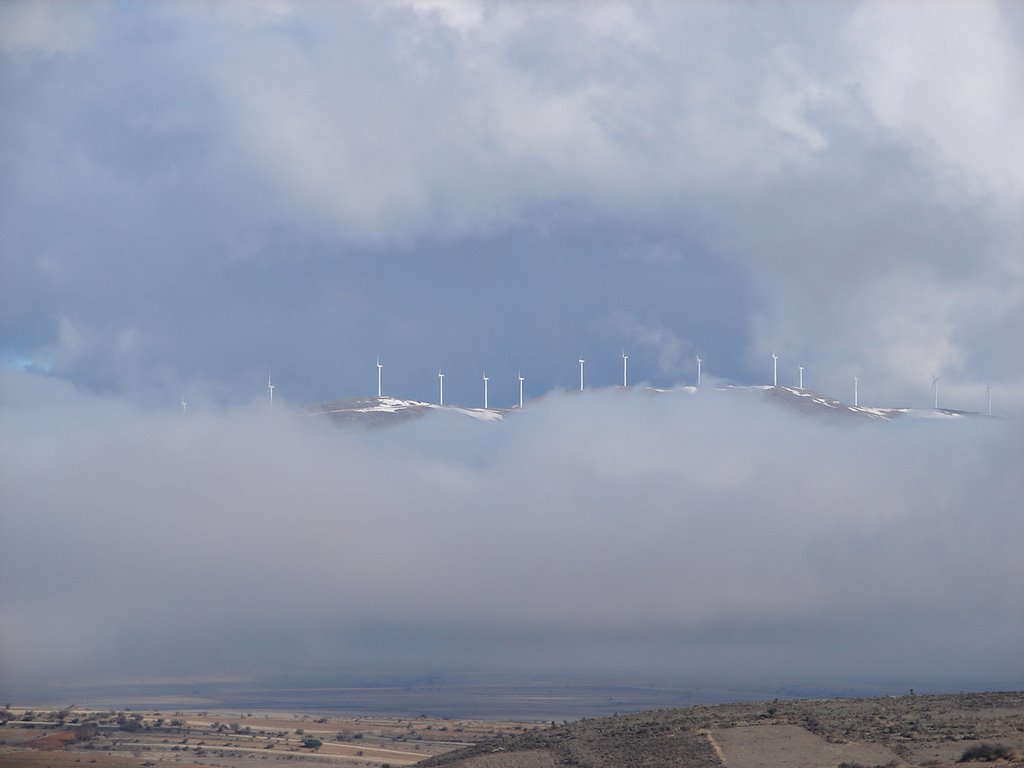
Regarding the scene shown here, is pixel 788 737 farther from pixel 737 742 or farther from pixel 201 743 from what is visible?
pixel 201 743

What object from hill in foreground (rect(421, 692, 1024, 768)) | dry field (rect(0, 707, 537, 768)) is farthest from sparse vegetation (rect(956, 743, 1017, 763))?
dry field (rect(0, 707, 537, 768))

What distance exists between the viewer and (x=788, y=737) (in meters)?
110

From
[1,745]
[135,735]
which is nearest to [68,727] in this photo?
[135,735]

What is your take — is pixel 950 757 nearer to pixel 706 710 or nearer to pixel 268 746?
pixel 706 710

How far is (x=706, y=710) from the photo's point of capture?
127 m

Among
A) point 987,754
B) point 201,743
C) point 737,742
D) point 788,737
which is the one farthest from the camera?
point 201,743

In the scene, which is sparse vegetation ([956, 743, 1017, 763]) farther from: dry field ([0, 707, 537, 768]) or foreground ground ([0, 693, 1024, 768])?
dry field ([0, 707, 537, 768])

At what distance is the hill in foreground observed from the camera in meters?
104

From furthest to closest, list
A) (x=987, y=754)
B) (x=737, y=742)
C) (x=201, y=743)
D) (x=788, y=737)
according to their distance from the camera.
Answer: (x=201, y=743) → (x=788, y=737) → (x=737, y=742) → (x=987, y=754)

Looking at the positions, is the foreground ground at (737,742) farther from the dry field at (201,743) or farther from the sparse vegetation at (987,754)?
the dry field at (201,743)

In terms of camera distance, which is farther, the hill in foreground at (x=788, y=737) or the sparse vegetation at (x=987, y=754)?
the hill in foreground at (x=788, y=737)

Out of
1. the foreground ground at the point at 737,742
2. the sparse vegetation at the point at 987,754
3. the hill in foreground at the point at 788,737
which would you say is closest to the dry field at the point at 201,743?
the foreground ground at the point at 737,742

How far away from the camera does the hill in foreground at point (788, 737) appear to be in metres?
104

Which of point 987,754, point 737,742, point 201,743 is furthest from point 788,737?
point 201,743
